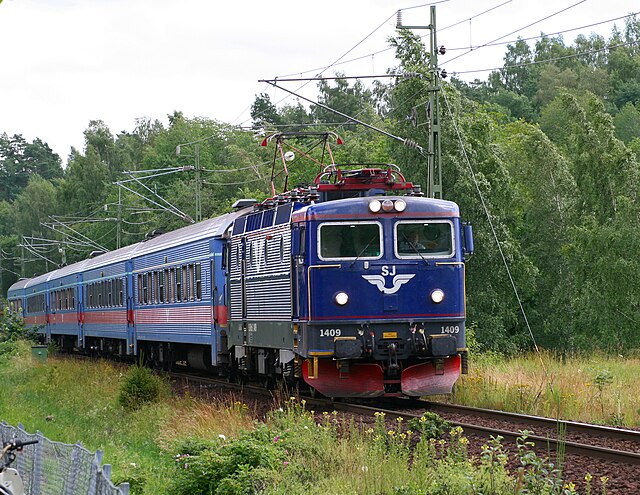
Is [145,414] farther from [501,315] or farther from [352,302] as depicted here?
[501,315]

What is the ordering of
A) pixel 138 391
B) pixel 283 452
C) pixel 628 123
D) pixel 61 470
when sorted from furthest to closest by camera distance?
pixel 628 123 < pixel 138 391 < pixel 283 452 < pixel 61 470

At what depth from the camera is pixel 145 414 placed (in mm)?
17062

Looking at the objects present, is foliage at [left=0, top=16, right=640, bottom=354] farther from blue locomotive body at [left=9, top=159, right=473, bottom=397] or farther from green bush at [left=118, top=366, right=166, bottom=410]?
green bush at [left=118, top=366, right=166, bottom=410]

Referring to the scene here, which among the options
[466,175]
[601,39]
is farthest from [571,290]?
[601,39]

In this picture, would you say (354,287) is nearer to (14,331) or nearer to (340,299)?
(340,299)

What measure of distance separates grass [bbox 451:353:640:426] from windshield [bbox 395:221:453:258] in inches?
95.6

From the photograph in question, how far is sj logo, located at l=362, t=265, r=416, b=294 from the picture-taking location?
51.2 feet

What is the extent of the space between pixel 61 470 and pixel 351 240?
26.8 feet

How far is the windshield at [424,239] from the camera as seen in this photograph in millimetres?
15914

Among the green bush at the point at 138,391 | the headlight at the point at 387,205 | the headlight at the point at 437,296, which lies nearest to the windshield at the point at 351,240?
the headlight at the point at 387,205

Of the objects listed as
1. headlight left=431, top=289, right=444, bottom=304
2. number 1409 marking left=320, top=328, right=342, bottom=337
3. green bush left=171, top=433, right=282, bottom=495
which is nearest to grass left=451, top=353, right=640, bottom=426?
headlight left=431, top=289, right=444, bottom=304

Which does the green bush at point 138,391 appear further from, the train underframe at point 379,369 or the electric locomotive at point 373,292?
the electric locomotive at point 373,292

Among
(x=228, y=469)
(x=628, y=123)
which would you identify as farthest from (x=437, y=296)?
(x=628, y=123)

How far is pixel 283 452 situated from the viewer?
10570 millimetres
